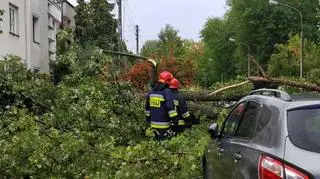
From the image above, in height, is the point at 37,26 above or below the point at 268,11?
below

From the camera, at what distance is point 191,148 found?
8656 mm

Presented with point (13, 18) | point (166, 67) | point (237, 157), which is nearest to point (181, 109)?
point (237, 157)

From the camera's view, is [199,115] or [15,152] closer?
[15,152]

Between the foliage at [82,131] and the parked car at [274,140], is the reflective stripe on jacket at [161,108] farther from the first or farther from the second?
the parked car at [274,140]

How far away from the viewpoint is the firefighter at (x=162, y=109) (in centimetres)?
1041

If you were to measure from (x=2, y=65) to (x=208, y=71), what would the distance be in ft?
261

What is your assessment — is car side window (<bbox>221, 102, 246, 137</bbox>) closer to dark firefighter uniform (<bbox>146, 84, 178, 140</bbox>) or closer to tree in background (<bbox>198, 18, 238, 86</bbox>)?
dark firefighter uniform (<bbox>146, 84, 178, 140</bbox>)

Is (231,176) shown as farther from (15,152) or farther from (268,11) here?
(268,11)

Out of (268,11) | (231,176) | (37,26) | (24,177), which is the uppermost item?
(268,11)

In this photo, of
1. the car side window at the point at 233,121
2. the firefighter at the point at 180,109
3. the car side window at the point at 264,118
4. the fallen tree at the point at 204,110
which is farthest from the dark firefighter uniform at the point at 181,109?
the car side window at the point at 264,118

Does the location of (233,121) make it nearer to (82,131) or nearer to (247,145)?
(247,145)

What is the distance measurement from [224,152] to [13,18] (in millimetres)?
20171

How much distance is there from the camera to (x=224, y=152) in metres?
5.91

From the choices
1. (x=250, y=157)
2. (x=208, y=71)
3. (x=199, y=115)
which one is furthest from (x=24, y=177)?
(x=208, y=71)
